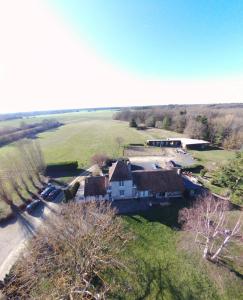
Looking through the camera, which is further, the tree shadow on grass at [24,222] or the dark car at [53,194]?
the dark car at [53,194]

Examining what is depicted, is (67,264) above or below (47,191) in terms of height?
above

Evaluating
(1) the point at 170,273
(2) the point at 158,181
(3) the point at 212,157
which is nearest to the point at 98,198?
(2) the point at 158,181

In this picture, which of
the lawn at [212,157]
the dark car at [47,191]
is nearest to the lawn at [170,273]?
the dark car at [47,191]

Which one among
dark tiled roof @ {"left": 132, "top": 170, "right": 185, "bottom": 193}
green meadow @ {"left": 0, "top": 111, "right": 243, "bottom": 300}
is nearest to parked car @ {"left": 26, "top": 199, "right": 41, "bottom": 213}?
green meadow @ {"left": 0, "top": 111, "right": 243, "bottom": 300}

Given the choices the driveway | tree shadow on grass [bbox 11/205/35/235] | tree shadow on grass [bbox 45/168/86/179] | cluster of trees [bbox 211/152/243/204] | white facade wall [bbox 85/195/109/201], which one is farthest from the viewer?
tree shadow on grass [bbox 45/168/86/179]

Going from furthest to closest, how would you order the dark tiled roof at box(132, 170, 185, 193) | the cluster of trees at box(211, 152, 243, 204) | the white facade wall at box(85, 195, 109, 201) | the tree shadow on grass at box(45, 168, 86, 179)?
the tree shadow on grass at box(45, 168, 86, 179), the dark tiled roof at box(132, 170, 185, 193), the white facade wall at box(85, 195, 109, 201), the cluster of trees at box(211, 152, 243, 204)

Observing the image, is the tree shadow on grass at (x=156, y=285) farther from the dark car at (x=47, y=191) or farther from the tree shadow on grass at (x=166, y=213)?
the dark car at (x=47, y=191)

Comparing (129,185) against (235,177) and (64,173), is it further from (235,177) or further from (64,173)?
(64,173)

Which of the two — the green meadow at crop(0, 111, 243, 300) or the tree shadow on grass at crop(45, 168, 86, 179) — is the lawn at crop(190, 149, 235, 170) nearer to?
the green meadow at crop(0, 111, 243, 300)
